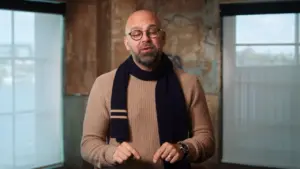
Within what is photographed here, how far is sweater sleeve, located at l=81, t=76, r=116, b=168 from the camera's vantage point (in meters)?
1.48

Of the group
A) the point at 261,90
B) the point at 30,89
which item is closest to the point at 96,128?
the point at 30,89

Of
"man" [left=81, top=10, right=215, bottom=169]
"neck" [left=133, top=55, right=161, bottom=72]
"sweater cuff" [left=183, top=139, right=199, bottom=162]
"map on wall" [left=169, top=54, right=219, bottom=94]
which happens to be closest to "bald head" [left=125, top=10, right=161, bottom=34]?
"man" [left=81, top=10, right=215, bottom=169]

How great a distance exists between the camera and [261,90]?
2.46 m

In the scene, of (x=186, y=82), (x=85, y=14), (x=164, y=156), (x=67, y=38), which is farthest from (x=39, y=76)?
(x=164, y=156)

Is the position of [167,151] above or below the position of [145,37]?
below

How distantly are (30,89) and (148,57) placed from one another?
3.98 ft

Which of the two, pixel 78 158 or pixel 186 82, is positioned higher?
pixel 186 82

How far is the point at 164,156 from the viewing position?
1.35m

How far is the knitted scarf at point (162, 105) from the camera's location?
1505 millimetres

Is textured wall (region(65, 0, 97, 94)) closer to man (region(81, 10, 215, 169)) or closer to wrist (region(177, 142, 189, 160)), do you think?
man (region(81, 10, 215, 169))

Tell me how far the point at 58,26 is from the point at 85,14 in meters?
0.19

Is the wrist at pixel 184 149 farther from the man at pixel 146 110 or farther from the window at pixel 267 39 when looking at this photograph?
the window at pixel 267 39

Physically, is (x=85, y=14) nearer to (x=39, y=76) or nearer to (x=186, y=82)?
(x=39, y=76)

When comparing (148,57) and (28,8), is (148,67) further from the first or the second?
(28,8)
